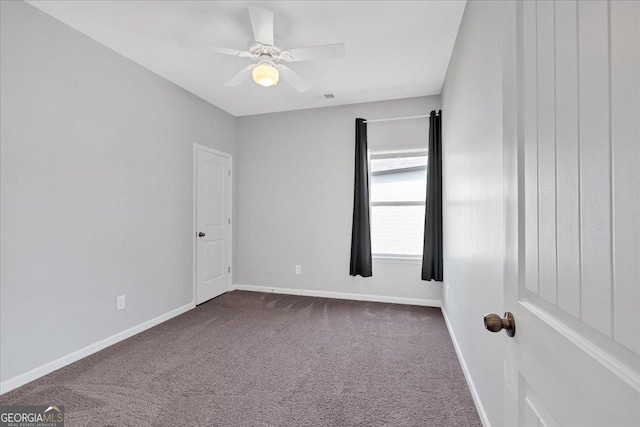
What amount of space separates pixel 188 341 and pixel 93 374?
74 centimetres

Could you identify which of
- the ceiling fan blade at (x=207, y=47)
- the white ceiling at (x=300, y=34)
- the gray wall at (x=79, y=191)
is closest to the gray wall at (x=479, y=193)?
the white ceiling at (x=300, y=34)

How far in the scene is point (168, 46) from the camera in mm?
2680

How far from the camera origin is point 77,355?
2.44 m

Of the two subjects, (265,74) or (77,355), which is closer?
(265,74)

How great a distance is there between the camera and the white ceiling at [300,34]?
7.11 ft

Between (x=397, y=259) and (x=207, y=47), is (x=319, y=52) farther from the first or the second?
(x=397, y=259)

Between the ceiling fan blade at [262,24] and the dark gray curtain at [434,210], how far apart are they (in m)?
2.29

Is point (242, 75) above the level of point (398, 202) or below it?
above

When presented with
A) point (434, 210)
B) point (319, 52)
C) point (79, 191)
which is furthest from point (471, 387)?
point (79, 191)

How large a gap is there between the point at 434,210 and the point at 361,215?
0.90 meters

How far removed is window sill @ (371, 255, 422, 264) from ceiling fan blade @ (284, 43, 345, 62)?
8.52 ft

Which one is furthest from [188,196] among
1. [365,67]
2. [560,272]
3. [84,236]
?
[560,272]

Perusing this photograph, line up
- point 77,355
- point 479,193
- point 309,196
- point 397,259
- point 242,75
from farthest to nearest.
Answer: point 309,196
point 397,259
point 242,75
point 77,355
point 479,193

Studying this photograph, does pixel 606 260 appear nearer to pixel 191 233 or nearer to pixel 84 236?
pixel 84 236
